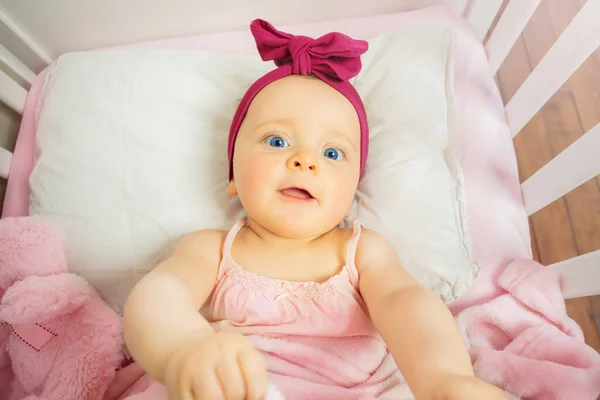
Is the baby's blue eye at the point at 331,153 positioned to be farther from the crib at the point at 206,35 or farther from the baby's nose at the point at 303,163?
the crib at the point at 206,35

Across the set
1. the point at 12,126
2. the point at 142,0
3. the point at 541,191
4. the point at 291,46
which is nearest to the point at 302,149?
the point at 291,46

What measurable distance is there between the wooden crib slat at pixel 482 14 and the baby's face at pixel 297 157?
63 centimetres

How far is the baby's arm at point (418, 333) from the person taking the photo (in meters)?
0.56

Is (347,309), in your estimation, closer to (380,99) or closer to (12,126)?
(380,99)

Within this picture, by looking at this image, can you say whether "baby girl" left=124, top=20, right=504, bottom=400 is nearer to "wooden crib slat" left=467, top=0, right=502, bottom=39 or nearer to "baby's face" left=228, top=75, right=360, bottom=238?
"baby's face" left=228, top=75, right=360, bottom=238

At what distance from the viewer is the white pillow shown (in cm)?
95

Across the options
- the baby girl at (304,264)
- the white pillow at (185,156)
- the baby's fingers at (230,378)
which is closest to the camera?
the baby's fingers at (230,378)

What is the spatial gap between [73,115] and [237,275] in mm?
570

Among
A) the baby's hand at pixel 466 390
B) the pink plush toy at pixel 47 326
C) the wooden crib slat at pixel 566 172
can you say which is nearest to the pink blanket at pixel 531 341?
the wooden crib slat at pixel 566 172

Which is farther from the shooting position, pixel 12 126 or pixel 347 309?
pixel 12 126

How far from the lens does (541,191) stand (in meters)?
0.98

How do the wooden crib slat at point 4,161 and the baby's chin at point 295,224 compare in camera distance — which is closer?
the baby's chin at point 295,224

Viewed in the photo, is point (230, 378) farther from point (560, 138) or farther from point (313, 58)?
point (560, 138)

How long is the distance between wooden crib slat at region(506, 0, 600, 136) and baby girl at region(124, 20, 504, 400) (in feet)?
1.33
